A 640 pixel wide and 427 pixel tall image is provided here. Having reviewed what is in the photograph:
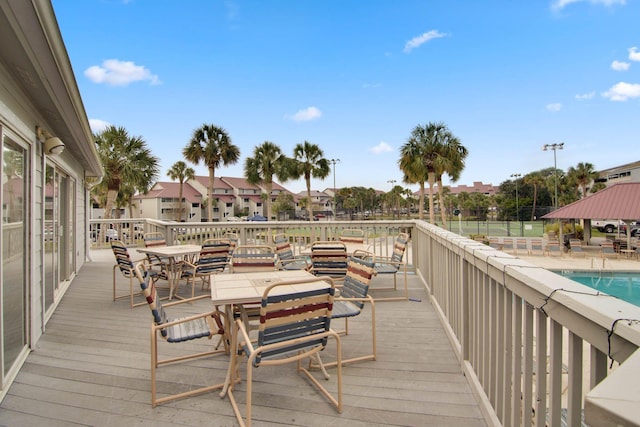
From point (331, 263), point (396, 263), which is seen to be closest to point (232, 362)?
point (331, 263)

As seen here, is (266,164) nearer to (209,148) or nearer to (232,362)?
(209,148)

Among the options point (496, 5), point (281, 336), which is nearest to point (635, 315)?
point (281, 336)

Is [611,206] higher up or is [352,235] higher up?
[611,206]

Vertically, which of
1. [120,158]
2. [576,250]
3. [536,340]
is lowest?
[576,250]

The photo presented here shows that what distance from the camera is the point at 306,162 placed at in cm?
2589

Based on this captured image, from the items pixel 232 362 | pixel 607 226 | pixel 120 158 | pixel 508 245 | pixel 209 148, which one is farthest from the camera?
pixel 607 226

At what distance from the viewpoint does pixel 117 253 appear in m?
4.80

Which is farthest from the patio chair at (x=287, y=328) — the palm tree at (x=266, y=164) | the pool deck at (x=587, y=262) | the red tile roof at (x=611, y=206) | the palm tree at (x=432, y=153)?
the palm tree at (x=266, y=164)

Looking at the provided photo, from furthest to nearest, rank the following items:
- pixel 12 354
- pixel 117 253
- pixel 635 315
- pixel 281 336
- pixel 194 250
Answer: pixel 194 250 → pixel 117 253 → pixel 12 354 → pixel 281 336 → pixel 635 315

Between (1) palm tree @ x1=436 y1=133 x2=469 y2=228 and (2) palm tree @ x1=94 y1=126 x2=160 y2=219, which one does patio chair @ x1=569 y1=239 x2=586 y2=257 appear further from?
(2) palm tree @ x1=94 y1=126 x2=160 y2=219

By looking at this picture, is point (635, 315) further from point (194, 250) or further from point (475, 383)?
point (194, 250)

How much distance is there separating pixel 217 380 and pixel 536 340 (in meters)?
2.22

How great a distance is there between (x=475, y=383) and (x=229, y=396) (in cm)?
165

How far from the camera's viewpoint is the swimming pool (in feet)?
38.0
